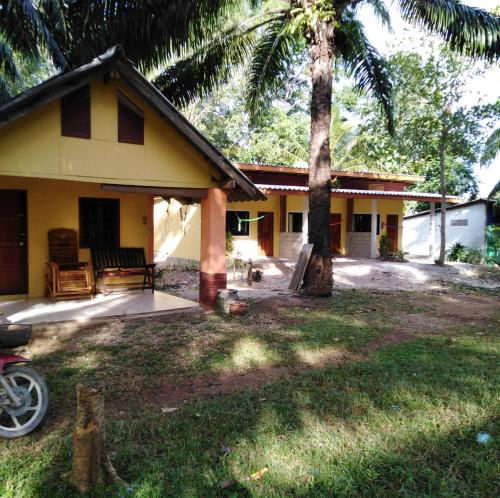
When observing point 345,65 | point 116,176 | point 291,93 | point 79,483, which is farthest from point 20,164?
point 291,93

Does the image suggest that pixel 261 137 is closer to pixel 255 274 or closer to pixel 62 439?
pixel 255 274

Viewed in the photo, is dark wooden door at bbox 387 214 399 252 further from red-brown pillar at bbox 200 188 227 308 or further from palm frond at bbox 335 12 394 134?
red-brown pillar at bbox 200 188 227 308

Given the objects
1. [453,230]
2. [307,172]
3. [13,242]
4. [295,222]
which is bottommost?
[13,242]

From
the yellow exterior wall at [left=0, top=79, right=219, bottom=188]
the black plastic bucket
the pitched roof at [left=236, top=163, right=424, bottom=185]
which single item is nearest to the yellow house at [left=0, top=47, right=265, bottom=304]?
the yellow exterior wall at [left=0, top=79, right=219, bottom=188]

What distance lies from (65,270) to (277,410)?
662cm

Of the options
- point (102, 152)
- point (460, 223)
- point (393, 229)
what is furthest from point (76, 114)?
point (460, 223)

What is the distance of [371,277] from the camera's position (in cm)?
1523

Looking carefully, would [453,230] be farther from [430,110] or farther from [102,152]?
[102,152]

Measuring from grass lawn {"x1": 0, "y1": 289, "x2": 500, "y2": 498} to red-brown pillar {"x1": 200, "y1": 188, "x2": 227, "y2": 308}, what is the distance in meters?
1.15

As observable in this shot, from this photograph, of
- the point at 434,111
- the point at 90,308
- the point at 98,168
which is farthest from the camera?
the point at 434,111

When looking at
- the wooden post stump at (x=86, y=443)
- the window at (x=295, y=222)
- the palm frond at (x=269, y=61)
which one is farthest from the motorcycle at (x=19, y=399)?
the window at (x=295, y=222)

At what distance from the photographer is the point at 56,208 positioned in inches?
381

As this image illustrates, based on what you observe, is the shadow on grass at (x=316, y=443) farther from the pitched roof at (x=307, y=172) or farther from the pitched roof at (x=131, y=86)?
the pitched roof at (x=307, y=172)

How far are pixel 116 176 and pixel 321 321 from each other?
4524mm
